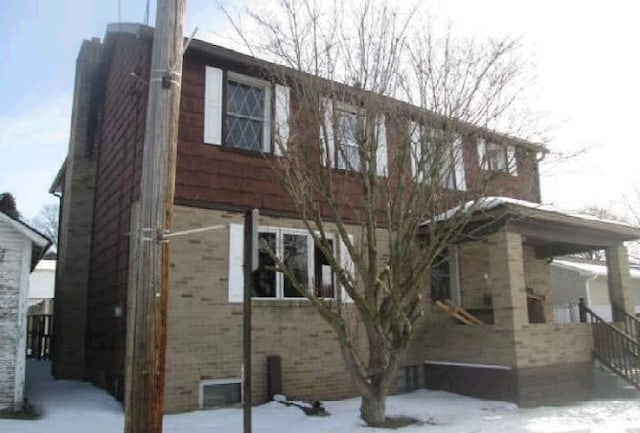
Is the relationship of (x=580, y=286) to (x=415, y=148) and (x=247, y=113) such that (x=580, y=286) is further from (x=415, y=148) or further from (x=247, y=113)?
(x=247, y=113)

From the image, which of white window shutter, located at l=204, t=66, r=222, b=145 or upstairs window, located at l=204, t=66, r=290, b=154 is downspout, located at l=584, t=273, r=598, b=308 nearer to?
upstairs window, located at l=204, t=66, r=290, b=154

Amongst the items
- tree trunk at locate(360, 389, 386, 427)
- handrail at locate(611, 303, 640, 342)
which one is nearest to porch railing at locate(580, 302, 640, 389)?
handrail at locate(611, 303, 640, 342)

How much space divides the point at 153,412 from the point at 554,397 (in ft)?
28.6

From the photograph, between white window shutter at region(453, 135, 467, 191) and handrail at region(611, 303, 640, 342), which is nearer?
white window shutter at region(453, 135, 467, 191)

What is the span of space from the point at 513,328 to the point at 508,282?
0.88m

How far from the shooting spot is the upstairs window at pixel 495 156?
10367 mm

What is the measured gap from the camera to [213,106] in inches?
443

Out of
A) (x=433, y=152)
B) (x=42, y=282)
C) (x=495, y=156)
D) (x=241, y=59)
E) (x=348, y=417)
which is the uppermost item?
(x=241, y=59)

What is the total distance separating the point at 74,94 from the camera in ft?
53.8

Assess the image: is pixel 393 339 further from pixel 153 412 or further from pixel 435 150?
pixel 153 412

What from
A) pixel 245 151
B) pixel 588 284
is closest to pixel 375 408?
pixel 245 151

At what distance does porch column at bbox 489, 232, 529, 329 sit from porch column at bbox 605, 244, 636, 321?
390cm

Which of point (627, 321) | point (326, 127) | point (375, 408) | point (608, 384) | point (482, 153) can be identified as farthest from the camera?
point (627, 321)

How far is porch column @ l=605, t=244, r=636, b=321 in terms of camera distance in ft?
46.0
